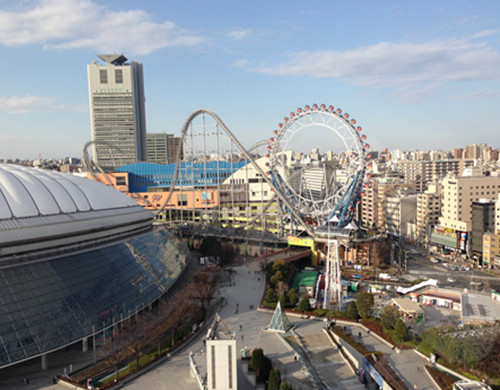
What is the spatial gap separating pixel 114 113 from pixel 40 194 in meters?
75.1

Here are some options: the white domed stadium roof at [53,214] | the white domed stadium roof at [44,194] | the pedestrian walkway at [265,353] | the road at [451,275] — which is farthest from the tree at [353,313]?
the white domed stadium roof at [44,194]

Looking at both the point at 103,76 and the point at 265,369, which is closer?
the point at 265,369

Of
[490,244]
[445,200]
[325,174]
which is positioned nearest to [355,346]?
[490,244]

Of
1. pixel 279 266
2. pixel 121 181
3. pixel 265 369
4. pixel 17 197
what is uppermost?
pixel 17 197

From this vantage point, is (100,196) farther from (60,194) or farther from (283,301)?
(283,301)

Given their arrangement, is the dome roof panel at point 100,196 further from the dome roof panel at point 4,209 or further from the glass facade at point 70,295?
the dome roof panel at point 4,209

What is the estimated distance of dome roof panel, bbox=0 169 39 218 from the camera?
71.3 ft

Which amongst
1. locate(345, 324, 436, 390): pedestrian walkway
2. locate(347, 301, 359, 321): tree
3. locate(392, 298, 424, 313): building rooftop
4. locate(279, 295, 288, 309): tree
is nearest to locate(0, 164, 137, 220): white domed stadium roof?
locate(279, 295, 288, 309): tree

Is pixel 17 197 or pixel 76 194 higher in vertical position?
pixel 17 197

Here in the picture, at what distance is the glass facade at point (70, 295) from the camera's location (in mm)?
17328

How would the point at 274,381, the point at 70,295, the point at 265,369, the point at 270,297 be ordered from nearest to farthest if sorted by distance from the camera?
the point at 274,381 < the point at 265,369 < the point at 70,295 < the point at 270,297

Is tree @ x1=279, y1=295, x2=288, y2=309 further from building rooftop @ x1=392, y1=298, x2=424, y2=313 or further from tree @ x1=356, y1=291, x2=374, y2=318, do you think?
building rooftop @ x1=392, y1=298, x2=424, y2=313

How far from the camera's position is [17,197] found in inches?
877

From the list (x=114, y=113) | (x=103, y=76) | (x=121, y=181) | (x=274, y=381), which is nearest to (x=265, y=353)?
(x=274, y=381)
